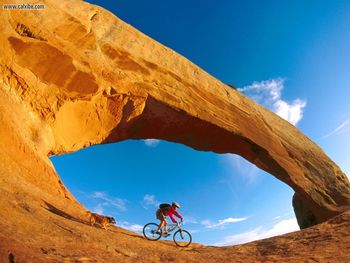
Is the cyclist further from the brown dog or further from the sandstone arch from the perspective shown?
the sandstone arch

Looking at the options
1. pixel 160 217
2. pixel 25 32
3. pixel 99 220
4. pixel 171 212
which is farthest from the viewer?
pixel 25 32

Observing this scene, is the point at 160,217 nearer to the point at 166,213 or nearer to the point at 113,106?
the point at 166,213

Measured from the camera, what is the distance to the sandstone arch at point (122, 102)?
14.3 m

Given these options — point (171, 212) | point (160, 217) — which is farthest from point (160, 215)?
point (171, 212)

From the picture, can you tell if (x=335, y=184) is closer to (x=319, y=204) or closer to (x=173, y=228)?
(x=319, y=204)

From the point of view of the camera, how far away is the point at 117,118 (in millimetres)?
18703

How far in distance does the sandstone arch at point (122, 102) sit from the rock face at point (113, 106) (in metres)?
0.05

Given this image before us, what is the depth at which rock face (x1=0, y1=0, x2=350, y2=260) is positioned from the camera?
44.6 feet

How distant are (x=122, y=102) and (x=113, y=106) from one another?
20.5 inches

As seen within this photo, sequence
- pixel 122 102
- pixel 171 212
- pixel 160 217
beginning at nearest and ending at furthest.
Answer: pixel 171 212 → pixel 160 217 → pixel 122 102

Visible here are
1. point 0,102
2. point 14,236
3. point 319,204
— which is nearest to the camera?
point 14,236

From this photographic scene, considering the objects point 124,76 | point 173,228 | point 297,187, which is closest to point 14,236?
point 173,228

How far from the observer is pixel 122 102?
59.1ft

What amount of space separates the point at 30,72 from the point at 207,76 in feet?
36.9
